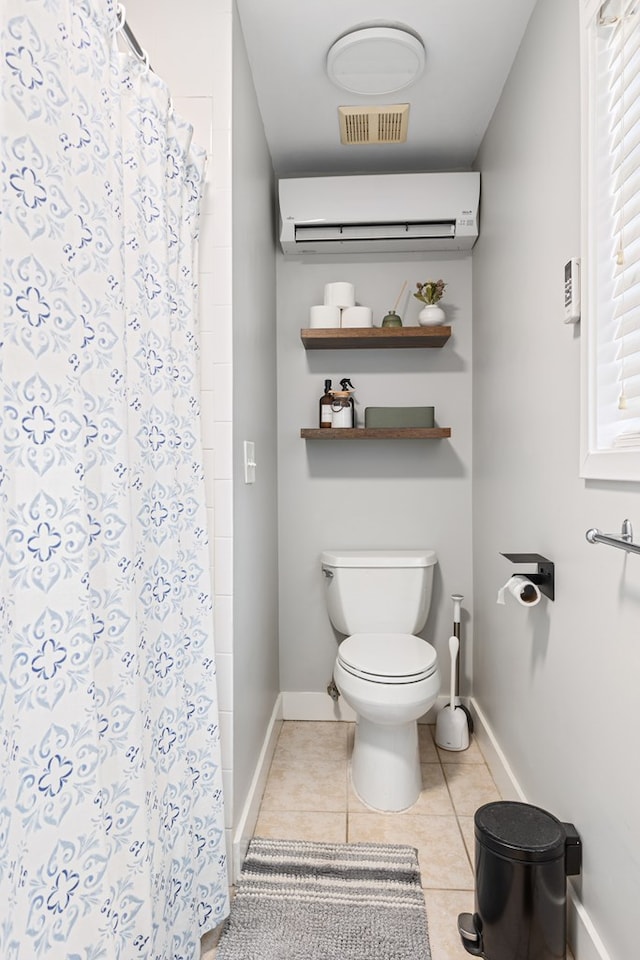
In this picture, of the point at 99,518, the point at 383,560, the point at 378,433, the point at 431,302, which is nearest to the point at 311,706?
the point at 383,560

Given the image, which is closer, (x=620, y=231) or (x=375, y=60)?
(x=620, y=231)

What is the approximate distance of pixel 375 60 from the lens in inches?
72.7

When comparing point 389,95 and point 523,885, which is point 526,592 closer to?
point 523,885

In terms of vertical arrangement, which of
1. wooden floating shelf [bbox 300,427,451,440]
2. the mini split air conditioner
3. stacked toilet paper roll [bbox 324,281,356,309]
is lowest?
wooden floating shelf [bbox 300,427,451,440]

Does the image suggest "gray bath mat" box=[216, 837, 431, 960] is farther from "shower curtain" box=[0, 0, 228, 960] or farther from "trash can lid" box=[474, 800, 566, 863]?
"trash can lid" box=[474, 800, 566, 863]

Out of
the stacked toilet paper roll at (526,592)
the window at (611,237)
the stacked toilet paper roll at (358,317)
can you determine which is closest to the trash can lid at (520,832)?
the stacked toilet paper roll at (526,592)

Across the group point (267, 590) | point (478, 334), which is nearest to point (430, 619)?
point (267, 590)

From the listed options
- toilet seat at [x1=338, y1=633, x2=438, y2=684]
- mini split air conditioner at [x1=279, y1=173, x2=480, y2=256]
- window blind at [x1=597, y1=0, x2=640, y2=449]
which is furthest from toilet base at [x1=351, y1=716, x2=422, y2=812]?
mini split air conditioner at [x1=279, y1=173, x2=480, y2=256]

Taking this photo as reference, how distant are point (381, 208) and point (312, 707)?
7.07 ft

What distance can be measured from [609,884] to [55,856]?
105 centimetres

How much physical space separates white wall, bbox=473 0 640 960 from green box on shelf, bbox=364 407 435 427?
262mm

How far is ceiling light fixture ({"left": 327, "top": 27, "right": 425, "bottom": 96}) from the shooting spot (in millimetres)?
1741

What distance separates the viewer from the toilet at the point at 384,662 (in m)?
1.89

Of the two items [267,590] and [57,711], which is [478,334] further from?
[57,711]
